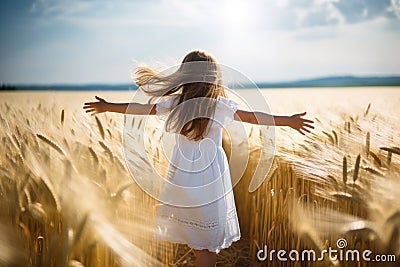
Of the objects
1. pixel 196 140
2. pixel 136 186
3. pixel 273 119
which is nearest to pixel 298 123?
pixel 273 119

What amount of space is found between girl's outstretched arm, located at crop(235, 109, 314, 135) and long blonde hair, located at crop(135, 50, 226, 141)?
0.38 ft

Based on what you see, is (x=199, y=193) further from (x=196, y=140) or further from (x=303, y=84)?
(x=303, y=84)

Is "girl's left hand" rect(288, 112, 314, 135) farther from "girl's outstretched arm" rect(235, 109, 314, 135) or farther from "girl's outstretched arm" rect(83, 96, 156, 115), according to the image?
"girl's outstretched arm" rect(83, 96, 156, 115)

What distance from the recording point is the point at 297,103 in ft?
7.78

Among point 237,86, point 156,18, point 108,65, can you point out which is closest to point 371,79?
point 237,86

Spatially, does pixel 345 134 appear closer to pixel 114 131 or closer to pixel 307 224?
pixel 307 224

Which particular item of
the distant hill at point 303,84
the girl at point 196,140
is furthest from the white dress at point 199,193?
the distant hill at point 303,84

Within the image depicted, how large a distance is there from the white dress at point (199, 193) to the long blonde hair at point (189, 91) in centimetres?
3

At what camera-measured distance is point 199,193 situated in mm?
2332

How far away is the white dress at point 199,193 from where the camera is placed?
91.1 inches

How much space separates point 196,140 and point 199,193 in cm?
20

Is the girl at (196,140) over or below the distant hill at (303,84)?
below

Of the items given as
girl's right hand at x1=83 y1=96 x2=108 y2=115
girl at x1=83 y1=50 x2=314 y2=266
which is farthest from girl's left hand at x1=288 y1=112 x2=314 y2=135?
girl's right hand at x1=83 y1=96 x2=108 y2=115

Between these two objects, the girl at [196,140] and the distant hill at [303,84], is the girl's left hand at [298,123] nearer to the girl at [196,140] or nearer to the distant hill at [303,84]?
A: the girl at [196,140]
